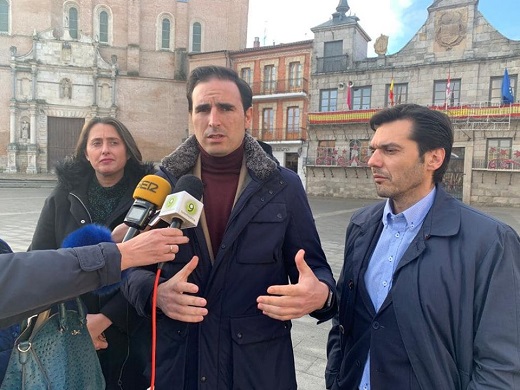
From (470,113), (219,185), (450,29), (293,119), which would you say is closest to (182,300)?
(219,185)

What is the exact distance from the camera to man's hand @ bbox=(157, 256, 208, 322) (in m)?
1.55

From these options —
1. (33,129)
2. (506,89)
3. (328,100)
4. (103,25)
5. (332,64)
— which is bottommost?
(33,129)

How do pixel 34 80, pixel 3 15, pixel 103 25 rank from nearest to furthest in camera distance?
pixel 34 80 < pixel 3 15 < pixel 103 25

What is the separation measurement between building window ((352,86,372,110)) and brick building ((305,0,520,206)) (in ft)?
0.20

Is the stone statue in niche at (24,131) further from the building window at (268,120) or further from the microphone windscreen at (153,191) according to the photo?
the microphone windscreen at (153,191)

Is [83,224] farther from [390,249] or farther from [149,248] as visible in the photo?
[390,249]

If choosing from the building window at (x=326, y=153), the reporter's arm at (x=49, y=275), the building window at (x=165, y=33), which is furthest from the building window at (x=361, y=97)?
the reporter's arm at (x=49, y=275)

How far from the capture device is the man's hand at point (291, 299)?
A: 5.10 feet

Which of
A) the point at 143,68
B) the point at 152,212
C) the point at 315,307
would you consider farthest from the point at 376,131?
the point at 143,68

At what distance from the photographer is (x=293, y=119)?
26875mm

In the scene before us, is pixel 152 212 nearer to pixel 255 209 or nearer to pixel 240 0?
pixel 255 209

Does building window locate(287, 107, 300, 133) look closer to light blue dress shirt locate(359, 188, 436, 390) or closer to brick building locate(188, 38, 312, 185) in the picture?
brick building locate(188, 38, 312, 185)

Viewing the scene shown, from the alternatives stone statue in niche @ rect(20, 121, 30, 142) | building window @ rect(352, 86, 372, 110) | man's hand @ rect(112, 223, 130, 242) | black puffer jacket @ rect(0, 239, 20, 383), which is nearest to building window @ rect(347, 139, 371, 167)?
building window @ rect(352, 86, 372, 110)

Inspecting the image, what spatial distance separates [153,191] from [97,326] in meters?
1.14
